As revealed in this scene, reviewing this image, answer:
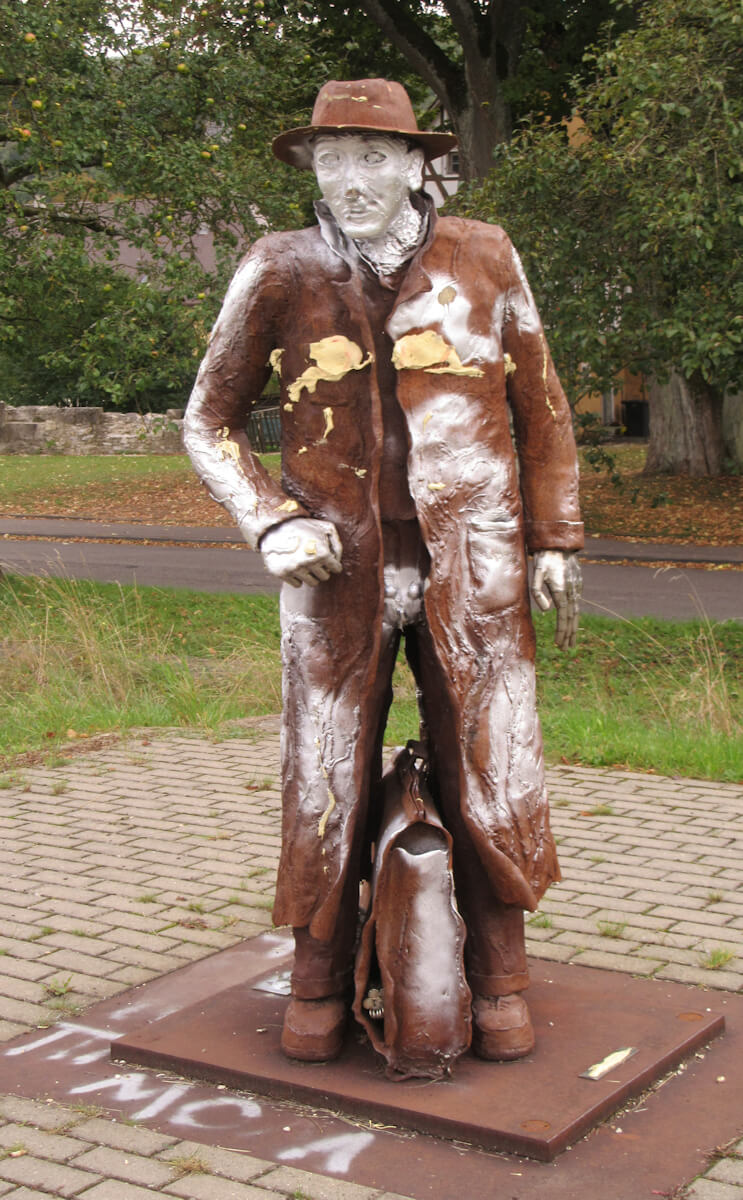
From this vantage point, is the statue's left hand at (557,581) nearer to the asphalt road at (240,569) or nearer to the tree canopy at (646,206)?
the asphalt road at (240,569)

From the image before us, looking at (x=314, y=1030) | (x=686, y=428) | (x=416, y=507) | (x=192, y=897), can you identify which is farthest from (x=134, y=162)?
(x=686, y=428)

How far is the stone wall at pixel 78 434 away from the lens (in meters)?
32.0

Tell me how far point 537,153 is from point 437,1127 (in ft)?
36.3

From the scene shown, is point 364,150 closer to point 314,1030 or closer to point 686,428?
point 314,1030

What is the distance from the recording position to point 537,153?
1295cm

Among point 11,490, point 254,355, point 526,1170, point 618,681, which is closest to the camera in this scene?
point 526,1170

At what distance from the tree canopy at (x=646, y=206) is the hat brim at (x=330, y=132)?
7.72 metres

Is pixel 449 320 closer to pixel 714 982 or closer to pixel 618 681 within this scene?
pixel 714 982

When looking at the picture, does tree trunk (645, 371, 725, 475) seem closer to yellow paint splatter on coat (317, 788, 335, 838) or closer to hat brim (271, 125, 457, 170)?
hat brim (271, 125, 457, 170)

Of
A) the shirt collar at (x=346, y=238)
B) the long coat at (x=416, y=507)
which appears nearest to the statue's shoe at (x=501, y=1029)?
the long coat at (x=416, y=507)

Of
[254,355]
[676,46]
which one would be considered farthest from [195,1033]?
[676,46]

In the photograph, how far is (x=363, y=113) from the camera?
3.46 metres

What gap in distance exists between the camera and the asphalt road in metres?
12.3

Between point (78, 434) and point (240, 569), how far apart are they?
17.5 metres
